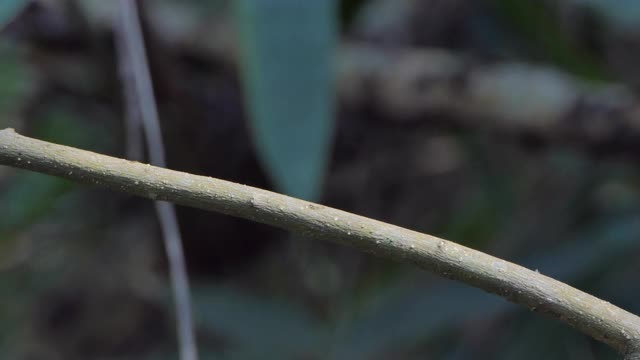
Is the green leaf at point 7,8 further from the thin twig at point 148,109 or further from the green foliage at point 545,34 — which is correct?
the green foliage at point 545,34

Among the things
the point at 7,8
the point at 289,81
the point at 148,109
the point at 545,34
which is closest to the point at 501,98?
the point at 545,34

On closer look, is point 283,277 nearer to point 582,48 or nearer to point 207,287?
point 207,287

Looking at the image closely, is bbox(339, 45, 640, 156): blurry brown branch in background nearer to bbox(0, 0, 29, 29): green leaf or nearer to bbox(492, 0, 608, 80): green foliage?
bbox(492, 0, 608, 80): green foliage

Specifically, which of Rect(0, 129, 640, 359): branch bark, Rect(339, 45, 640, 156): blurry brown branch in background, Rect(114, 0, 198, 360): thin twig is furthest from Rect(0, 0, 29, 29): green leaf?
Rect(339, 45, 640, 156): blurry brown branch in background

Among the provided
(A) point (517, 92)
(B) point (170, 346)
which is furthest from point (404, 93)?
(B) point (170, 346)

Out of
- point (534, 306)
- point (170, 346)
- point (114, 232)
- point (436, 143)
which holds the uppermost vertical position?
point (436, 143)

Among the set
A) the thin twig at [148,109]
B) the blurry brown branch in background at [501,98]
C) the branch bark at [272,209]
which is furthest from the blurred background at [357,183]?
the branch bark at [272,209]
